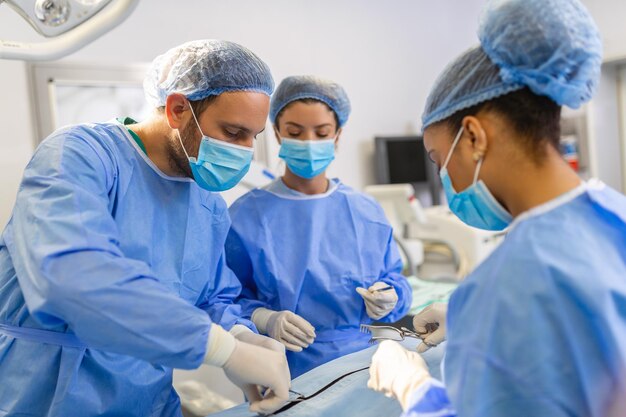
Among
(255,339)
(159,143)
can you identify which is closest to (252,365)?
(255,339)

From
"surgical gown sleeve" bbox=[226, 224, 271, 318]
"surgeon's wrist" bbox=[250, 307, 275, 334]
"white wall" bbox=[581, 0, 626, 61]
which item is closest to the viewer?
"surgeon's wrist" bbox=[250, 307, 275, 334]

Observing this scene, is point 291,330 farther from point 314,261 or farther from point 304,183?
point 304,183

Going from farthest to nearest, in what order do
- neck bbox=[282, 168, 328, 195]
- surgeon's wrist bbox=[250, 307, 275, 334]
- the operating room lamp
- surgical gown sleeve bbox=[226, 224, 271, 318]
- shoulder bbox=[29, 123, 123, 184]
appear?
1. neck bbox=[282, 168, 328, 195]
2. surgical gown sleeve bbox=[226, 224, 271, 318]
3. surgeon's wrist bbox=[250, 307, 275, 334]
4. the operating room lamp
5. shoulder bbox=[29, 123, 123, 184]

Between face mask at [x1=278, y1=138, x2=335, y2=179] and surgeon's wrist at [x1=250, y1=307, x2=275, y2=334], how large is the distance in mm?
446

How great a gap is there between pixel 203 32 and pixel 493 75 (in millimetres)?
2006

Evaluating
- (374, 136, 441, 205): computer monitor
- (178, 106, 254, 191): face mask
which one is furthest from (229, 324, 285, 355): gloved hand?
(374, 136, 441, 205): computer monitor

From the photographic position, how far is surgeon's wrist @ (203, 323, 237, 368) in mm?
891

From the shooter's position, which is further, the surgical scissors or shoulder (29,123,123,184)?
the surgical scissors

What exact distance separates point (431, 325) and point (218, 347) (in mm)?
617

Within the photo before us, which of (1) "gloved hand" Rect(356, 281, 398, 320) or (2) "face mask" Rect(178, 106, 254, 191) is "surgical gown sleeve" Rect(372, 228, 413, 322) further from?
(2) "face mask" Rect(178, 106, 254, 191)

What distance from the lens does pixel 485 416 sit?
0.72 m

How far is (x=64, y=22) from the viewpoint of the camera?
110 cm

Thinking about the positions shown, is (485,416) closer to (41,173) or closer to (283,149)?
(41,173)

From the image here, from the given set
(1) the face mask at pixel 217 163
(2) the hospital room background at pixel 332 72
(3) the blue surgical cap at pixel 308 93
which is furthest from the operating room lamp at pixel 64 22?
(3) the blue surgical cap at pixel 308 93
